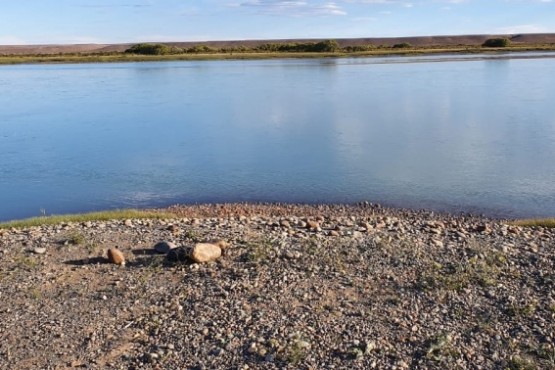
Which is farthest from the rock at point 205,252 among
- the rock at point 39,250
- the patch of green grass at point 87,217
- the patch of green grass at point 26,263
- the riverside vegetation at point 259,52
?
the riverside vegetation at point 259,52

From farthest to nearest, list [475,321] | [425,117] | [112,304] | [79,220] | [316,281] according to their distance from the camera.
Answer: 1. [425,117]
2. [79,220]
3. [316,281]
4. [112,304]
5. [475,321]

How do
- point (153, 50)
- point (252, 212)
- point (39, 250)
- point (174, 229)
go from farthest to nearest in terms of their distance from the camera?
point (153, 50)
point (252, 212)
point (174, 229)
point (39, 250)

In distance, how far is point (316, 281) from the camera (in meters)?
6.97

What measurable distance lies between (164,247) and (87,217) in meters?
3.26

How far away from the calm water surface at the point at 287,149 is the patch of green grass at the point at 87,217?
1.15 meters

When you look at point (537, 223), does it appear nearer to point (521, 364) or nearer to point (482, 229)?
point (482, 229)

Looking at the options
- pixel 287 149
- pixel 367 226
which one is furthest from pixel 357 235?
pixel 287 149

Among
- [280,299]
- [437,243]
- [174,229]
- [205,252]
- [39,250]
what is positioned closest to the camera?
[280,299]

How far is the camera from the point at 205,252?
7535 mm

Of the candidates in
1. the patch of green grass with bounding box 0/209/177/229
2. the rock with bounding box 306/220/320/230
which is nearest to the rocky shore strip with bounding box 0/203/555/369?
the rock with bounding box 306/220/320/230

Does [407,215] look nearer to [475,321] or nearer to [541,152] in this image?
[475,321]

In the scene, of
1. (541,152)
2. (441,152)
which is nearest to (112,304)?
(441,152)

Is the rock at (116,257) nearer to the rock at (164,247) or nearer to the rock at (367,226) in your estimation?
the rock at (164,247)

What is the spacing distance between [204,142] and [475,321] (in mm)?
12578
